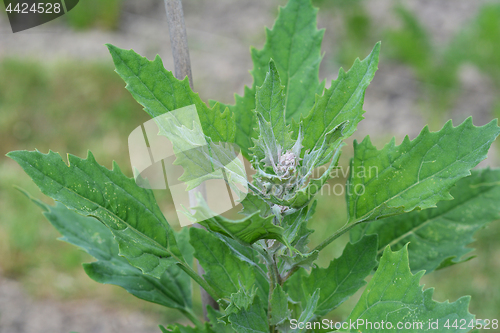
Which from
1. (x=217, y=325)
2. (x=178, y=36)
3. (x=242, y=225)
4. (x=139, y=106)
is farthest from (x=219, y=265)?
(x=139, y=106)

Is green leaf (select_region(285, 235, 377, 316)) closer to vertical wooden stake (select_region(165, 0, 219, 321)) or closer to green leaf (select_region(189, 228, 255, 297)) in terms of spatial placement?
green leaf (select_region(189, 228, 255, 297))

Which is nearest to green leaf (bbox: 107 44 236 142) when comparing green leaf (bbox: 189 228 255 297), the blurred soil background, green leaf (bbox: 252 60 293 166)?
green leaf (bbox: 252 60 293 166)

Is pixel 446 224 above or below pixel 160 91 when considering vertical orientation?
below

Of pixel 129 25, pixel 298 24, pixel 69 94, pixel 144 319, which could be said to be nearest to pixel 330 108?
pixel 298 24

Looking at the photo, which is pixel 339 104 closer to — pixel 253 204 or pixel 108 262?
pixel 253 204

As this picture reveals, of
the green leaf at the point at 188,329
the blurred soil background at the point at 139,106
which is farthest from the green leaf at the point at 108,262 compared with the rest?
the blurred soil background at the point at 139,106

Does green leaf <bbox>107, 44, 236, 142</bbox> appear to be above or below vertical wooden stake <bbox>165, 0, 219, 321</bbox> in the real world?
below

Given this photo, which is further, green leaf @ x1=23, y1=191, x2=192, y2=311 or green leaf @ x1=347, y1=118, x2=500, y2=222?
green leaf @ x1=23, y1=191, x2=192, y2=311
